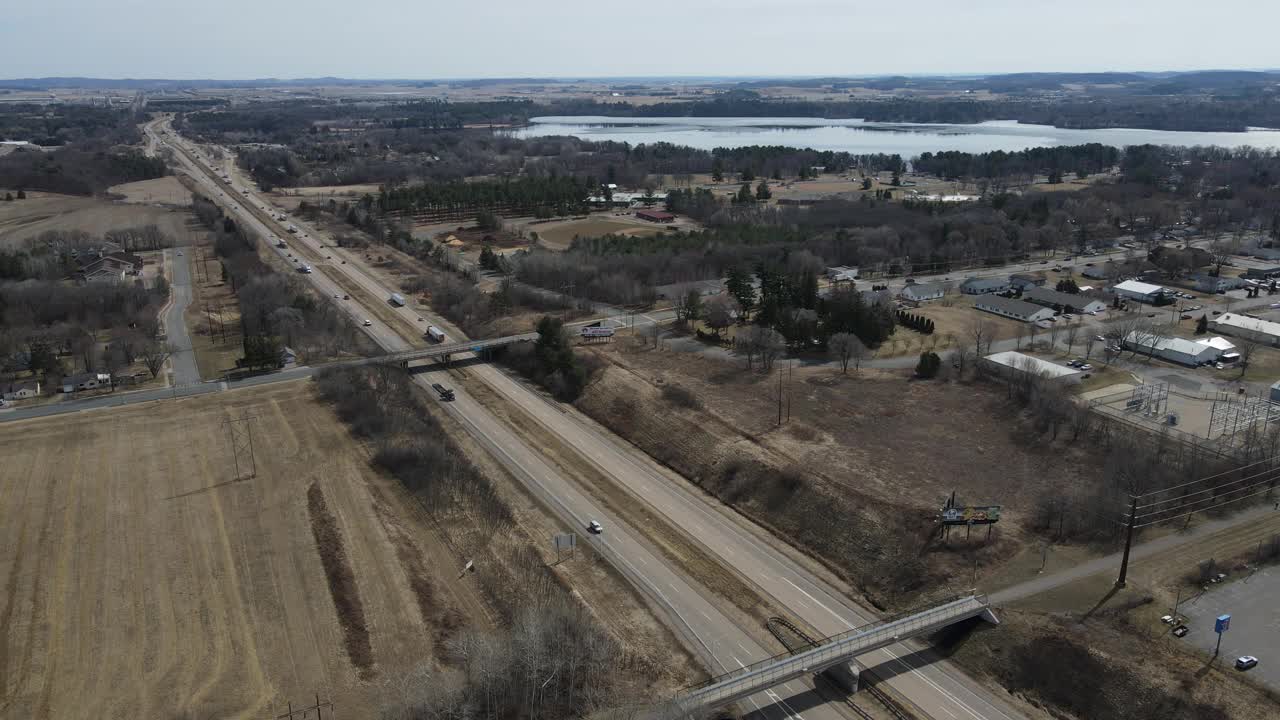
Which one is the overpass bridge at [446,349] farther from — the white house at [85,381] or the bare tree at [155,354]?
the white house at [85,381]

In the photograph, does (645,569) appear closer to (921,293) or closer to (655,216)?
(921,293)

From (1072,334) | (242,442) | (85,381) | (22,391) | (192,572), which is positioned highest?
(1072,334)

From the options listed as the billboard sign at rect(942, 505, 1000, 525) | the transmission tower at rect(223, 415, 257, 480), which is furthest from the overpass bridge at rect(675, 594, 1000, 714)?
the transmission tower at rect(223, 415, 257, 480)

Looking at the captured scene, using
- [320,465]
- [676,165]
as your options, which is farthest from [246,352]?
[676,165]

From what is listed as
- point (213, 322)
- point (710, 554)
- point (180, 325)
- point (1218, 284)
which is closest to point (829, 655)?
point (710, 554)

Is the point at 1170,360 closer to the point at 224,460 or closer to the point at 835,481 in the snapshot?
the point at 835,481

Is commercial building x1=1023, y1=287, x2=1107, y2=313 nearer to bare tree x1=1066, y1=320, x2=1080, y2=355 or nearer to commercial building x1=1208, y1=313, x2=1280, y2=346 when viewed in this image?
bare tree x1=1066, y1=320, x2=1080, y2=355
